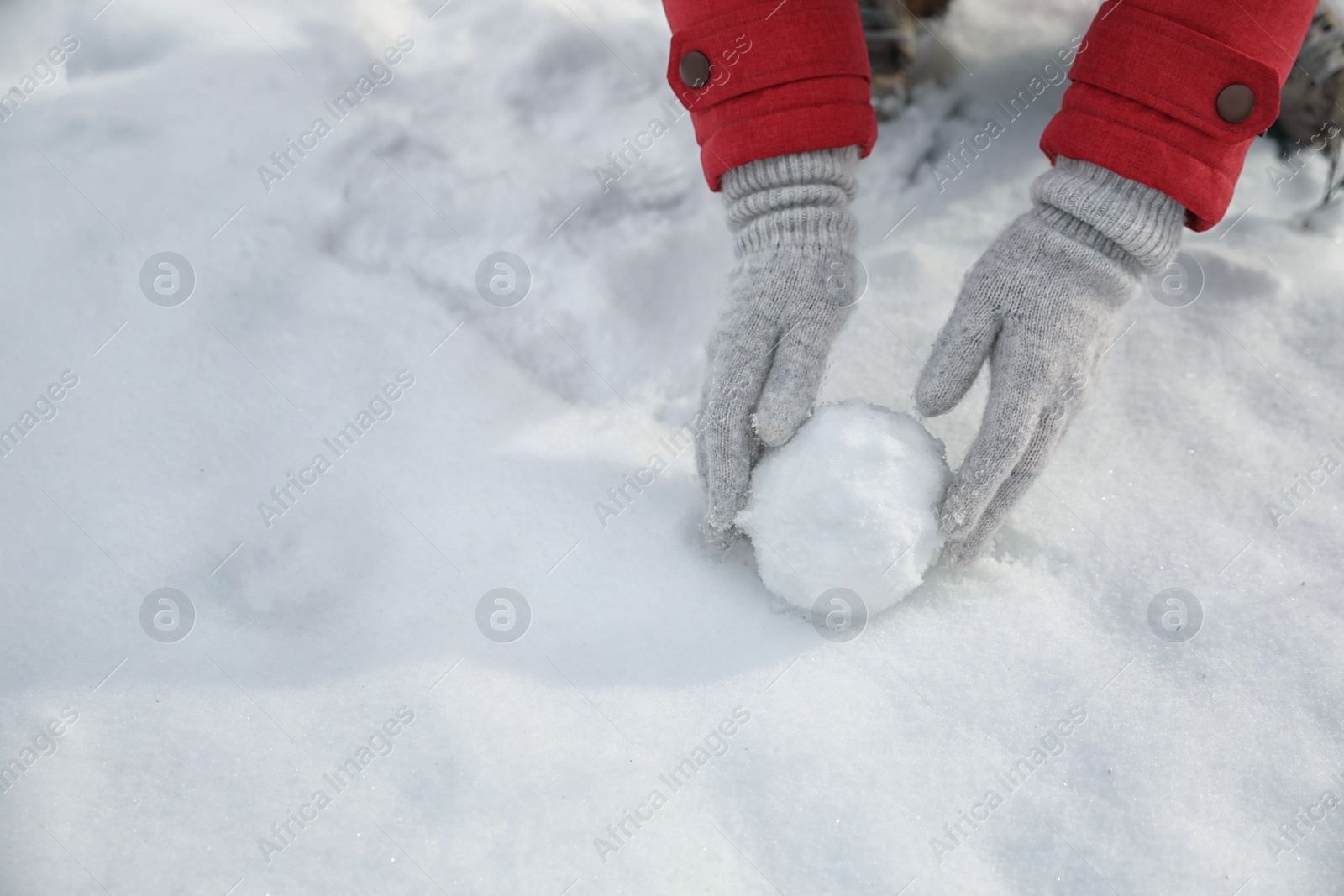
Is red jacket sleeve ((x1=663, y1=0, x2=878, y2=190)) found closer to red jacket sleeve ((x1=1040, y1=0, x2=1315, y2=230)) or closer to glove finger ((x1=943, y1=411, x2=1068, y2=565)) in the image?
red jacket sleeve ((x1=1040, y1=0, x2=1315, y2=230))

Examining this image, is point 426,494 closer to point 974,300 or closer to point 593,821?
point 593,821

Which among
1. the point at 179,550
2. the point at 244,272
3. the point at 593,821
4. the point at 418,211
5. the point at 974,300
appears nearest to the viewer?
the point at 593,821

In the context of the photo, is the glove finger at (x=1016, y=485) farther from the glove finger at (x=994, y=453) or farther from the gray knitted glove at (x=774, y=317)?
the gray knitted glove at (x=774, y=317)

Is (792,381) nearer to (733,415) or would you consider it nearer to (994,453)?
(733,415)

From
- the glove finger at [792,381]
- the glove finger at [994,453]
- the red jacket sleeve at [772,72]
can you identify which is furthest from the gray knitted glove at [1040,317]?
the red jacket sleeve at [772,72]

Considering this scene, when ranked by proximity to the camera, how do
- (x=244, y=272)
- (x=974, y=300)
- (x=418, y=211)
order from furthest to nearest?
1. (x=418, y=211)
2. (x=244, y=272)
3. (x=974, y=300)

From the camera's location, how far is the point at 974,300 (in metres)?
1.33

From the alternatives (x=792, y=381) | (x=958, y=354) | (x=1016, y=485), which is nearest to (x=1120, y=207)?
(x=958, y=354)

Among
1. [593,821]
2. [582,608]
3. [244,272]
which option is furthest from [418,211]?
[593,821]

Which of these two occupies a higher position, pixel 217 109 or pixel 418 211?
pixel 217 109

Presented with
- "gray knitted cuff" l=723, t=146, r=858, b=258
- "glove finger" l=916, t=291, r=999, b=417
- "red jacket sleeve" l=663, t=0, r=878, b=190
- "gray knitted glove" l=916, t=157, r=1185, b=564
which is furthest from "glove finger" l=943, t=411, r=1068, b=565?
"red jacket sleeve" l=663, t=0, r=878, b=190

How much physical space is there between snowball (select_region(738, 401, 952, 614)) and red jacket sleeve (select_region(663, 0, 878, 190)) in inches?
16.9

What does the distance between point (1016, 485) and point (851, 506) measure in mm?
290

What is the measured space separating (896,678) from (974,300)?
0.60 meters
